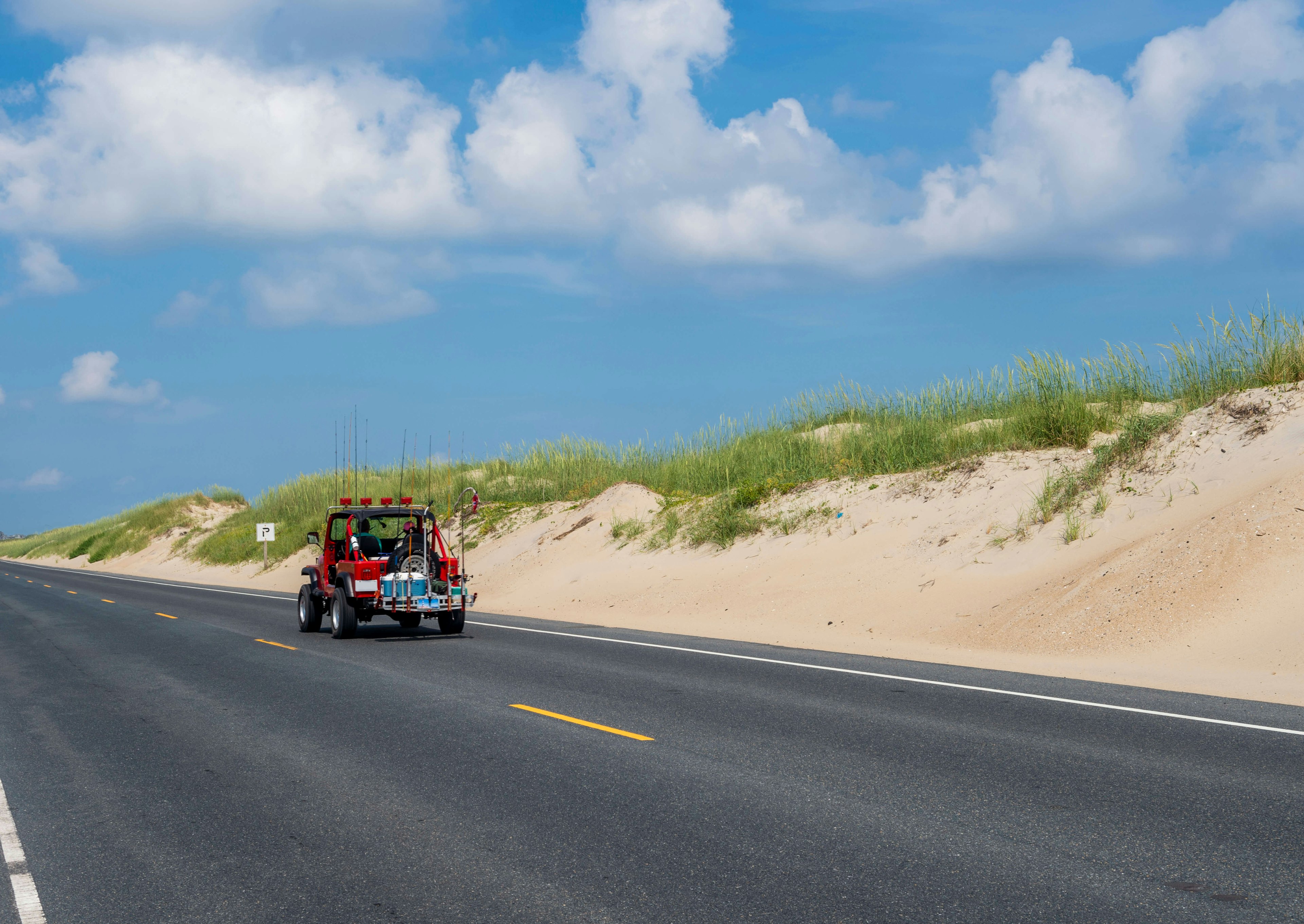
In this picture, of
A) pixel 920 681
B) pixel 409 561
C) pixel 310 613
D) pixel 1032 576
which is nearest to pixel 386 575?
pixel 409 561

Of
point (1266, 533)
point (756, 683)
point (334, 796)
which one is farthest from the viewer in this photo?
point (1266, 533)

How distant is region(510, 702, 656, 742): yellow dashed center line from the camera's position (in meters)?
8.65

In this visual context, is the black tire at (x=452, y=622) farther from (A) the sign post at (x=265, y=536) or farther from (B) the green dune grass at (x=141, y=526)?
(B) the green dune grass at (x=141, y=526)

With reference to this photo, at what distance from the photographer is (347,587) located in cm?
1780

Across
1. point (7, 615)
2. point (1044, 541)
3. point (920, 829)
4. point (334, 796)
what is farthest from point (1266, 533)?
point (7, 615)

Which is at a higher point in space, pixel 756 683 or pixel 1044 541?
pixel 1044 541

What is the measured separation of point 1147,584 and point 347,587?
12839 millimetres

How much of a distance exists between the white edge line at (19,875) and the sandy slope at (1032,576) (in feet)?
34.8

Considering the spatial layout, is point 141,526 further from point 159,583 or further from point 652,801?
point 652,801

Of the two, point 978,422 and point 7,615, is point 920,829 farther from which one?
point 7,615

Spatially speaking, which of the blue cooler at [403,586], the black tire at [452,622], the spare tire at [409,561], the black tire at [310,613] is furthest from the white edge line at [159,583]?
the blue cooler at [403,586]

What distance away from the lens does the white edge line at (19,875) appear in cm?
491

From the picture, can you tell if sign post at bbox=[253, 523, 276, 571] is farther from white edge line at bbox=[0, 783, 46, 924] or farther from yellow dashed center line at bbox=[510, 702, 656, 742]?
white edge line at bbox=[0, 783, 46, 924]

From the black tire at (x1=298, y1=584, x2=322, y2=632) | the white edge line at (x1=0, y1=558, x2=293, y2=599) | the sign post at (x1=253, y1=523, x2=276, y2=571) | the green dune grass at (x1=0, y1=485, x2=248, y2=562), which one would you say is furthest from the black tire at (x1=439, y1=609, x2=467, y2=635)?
the green dune grass at (x1=0, y1=485, x2=248, y2=562)
